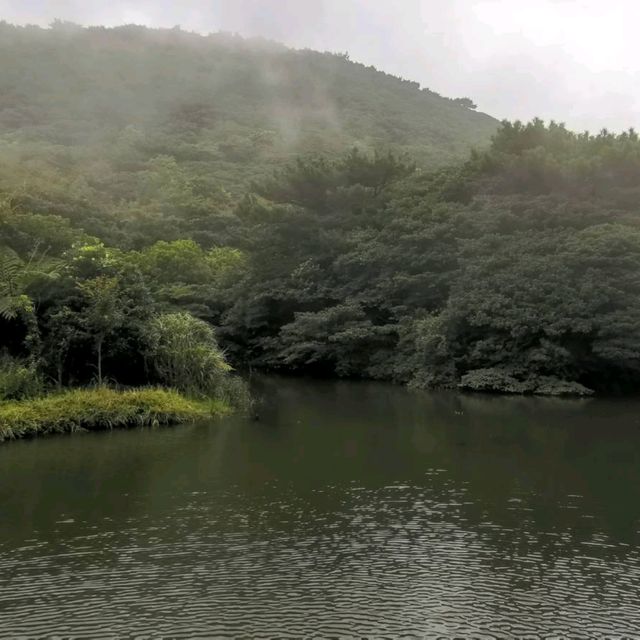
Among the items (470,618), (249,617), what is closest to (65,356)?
(249,617)

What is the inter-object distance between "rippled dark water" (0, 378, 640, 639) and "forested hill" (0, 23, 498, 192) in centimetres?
3993

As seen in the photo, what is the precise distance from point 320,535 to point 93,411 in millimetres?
8637

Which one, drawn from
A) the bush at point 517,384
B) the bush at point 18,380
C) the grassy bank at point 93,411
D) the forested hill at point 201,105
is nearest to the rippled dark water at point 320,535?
the grassy bank at point 93,411

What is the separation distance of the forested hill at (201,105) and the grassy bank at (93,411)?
1438 inches

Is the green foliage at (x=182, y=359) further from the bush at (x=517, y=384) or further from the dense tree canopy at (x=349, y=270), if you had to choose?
the bush at (x=517, y=384)

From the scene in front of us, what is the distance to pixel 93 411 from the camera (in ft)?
52.5

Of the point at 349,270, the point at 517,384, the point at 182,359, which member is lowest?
the point at 517,384

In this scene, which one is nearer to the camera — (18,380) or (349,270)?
(18,380)

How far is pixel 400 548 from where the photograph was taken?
28.2 ft

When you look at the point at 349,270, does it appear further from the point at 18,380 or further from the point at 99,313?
the point at 18,380

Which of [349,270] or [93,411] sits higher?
[349,270]

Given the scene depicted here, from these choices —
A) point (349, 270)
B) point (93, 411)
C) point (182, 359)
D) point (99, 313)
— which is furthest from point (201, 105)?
point (93, 411)

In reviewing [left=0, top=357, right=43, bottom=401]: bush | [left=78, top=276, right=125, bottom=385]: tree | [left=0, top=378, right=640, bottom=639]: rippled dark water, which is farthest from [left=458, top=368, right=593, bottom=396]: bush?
[left=0, top=357, right=43, bottom=401]: bush

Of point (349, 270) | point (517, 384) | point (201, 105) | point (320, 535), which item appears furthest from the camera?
point (201, 105)
